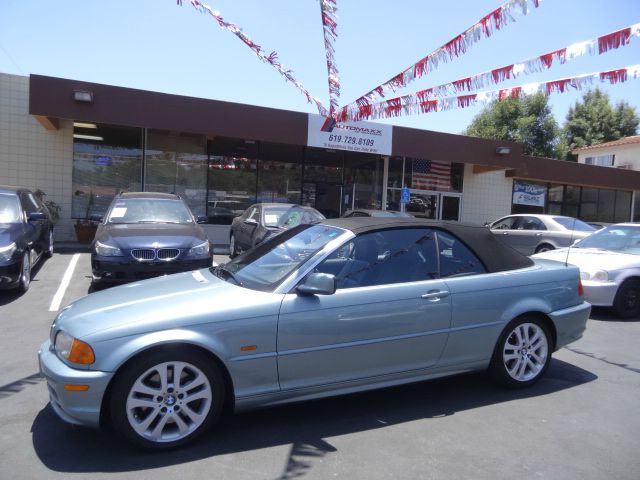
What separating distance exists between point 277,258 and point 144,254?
360 centimetres

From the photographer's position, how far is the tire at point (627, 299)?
7.16m

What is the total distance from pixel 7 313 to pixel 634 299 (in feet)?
28.6

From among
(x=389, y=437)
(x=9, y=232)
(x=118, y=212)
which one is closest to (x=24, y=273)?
(x=9, y=232)

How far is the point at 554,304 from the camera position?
4516 millimetres

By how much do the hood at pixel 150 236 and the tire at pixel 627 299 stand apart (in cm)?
621

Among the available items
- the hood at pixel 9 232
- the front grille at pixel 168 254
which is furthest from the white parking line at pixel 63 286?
the front grille at pixel 168 254

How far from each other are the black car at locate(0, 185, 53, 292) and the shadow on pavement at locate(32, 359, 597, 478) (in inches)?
159

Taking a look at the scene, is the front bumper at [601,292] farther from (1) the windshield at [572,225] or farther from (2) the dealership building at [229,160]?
(1) the windshield at [572,225]

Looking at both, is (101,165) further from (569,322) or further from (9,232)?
(569,322)

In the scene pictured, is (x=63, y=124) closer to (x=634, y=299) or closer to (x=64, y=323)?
(x=64, y=323)

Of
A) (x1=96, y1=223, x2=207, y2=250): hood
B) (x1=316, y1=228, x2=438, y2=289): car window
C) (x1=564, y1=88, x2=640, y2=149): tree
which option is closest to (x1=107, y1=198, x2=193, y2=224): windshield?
(x1=96, y1=223, x2=207, y2=250): hood

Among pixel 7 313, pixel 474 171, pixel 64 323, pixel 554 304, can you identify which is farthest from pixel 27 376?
pixel 474 171

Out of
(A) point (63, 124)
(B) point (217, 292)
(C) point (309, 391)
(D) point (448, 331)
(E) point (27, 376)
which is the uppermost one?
(A) point (63, 124)

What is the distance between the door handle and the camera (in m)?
3.91
